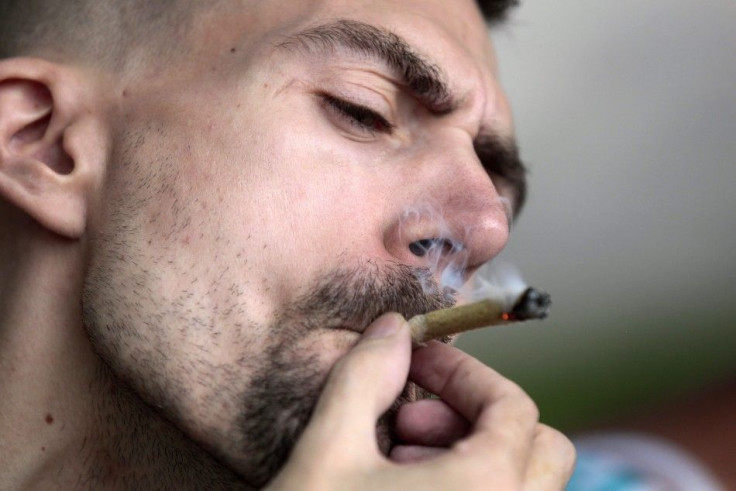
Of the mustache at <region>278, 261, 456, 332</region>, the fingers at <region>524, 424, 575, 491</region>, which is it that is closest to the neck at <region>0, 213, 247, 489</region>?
the mustache at <region>278, 261, 456, 332</region>

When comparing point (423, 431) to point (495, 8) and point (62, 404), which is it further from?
point (495, 8)

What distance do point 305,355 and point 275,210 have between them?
0.26 meters

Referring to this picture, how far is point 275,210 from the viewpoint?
128 cm

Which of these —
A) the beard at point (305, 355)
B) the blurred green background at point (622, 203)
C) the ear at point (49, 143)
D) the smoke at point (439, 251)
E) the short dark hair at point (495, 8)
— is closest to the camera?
the beard at point (305, 355)

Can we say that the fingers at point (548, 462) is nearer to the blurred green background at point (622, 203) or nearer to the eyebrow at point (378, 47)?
the eyebrow at point (378, 47)

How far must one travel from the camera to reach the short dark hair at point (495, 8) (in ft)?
6.84

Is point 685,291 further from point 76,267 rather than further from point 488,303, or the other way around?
point 76,267

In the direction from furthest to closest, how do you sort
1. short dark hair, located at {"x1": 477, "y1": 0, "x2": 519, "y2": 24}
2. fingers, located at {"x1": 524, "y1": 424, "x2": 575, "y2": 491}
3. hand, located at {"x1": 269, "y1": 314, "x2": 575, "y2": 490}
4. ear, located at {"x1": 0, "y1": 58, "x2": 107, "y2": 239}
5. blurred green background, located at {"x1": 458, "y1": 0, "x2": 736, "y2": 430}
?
blurred green background, located at {"x1": 458, "y1": 0, "x2": 736, "y2": 430} → short dark hair, located at {"x1": 477, "y1": 0, "x2": 519, "y2": 24} → ear, located at {"x1": 0, "y1": 58, "x2": 107, "y2": 239} → fingers, located at {"x1": 524, "y1": 424, "x2": 575, "y2": 491} → hand, located at {"x1": 269, "y1": 314, "x2": 575, "y2": 490}

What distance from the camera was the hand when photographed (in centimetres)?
89

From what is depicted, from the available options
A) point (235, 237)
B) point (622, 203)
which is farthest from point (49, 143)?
point (622, 203)

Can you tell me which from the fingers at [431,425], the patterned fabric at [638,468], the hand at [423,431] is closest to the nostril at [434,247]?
the hand at [423,431]

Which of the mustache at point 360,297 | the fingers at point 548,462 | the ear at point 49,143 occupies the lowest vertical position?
the ear at point 49,143

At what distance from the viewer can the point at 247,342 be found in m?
1.21

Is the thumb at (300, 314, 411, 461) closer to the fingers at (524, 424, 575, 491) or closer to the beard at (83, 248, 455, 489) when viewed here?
the beard at (83, 248, 455, 489)
